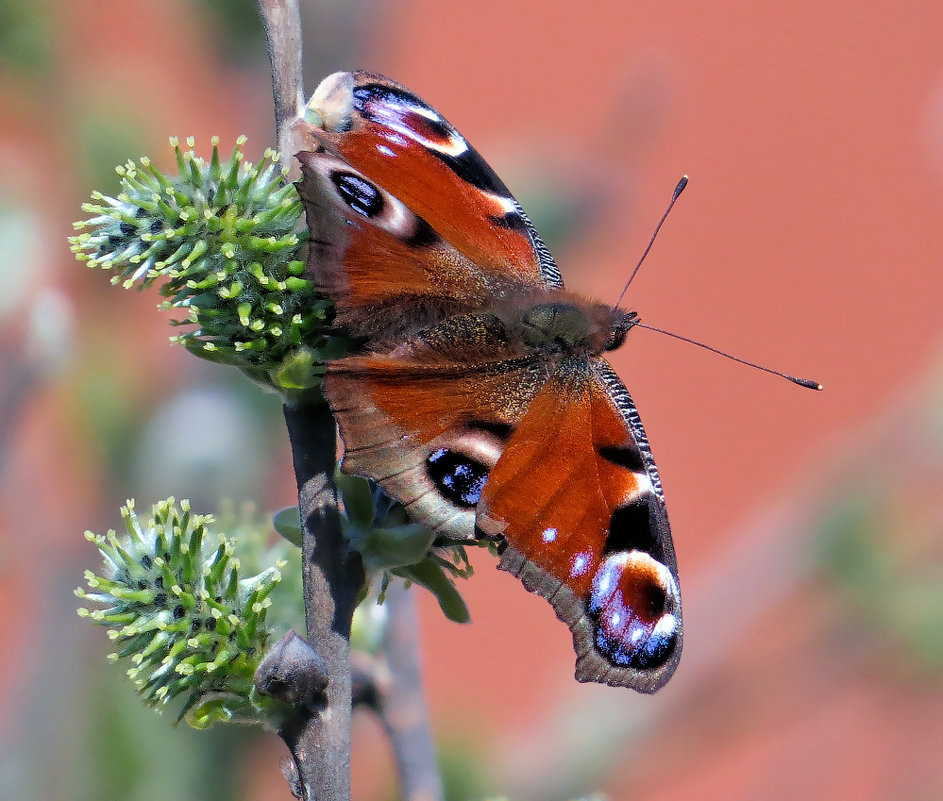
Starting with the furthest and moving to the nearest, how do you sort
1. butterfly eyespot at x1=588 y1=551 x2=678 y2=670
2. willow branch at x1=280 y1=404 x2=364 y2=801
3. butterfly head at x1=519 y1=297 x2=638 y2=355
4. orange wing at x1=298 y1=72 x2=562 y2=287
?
butterfly head at x1=519 y1=297 x2=638 y2=355 → orange wing at x1=298 y1=72 x2=562 y2=287 → butterfly eyespot at x1=588 y1=551 x2=678 y2=670 → willow branch at x1=280 y1=404 x2=364 y2=801

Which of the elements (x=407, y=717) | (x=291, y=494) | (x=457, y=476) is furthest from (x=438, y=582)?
(x=291, y=494)

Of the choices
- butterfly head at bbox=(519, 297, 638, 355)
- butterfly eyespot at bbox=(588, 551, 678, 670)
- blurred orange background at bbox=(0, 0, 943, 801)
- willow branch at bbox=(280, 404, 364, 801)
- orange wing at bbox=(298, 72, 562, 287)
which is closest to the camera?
willow branch at bbox=(280, 404, 364, 801)

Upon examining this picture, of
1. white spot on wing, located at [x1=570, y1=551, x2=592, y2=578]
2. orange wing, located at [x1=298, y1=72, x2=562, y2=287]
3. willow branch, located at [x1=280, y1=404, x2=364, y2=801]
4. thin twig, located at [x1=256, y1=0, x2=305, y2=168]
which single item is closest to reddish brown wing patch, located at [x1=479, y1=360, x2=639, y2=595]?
white spot on wing, located at [x1=570, y1=551, x2=592, y2=578]

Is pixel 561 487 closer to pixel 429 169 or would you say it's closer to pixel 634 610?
pixel 634 610

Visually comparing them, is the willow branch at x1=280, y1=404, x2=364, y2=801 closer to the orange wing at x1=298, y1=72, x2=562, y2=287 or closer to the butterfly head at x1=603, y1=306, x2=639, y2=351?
the orange wing at x1=298, y1=72, x2=562, y2=287

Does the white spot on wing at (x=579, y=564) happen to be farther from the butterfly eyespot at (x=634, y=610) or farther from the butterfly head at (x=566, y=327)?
the butterfly head at (x=566, y=327)

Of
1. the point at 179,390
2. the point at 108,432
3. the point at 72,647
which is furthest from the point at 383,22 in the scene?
the point at 72,647

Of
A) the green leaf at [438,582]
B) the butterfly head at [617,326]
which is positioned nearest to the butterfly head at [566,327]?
the butterfly head at [617,326]
